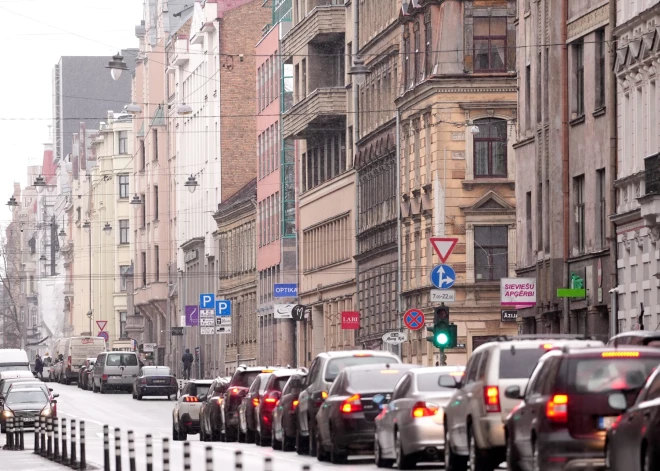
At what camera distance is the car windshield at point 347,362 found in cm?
3141

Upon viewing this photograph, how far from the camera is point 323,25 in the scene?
251ft

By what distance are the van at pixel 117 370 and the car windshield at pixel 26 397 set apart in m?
27.9

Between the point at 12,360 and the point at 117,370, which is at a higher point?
the point at 12,360

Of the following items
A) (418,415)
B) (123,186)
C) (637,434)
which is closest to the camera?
(637,434)

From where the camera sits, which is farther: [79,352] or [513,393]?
Answer: [79,352]

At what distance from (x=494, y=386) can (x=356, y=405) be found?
6.60m

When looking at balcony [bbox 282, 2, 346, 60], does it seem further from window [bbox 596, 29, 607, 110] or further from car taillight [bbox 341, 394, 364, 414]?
car taillight [bbox 341, 394, 364, 414]

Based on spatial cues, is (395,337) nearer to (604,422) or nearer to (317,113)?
(317,113)

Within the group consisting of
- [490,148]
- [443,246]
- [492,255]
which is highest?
[490,148]

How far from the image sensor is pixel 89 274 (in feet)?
495

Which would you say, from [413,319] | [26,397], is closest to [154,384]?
[26,397]

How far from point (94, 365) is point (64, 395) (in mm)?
3788

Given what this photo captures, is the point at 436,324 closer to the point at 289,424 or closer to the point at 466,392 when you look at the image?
the point at 289,424

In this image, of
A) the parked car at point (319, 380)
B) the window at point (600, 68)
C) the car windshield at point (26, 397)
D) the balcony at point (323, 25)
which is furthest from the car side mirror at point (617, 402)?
the balcony at point (323, 25)
